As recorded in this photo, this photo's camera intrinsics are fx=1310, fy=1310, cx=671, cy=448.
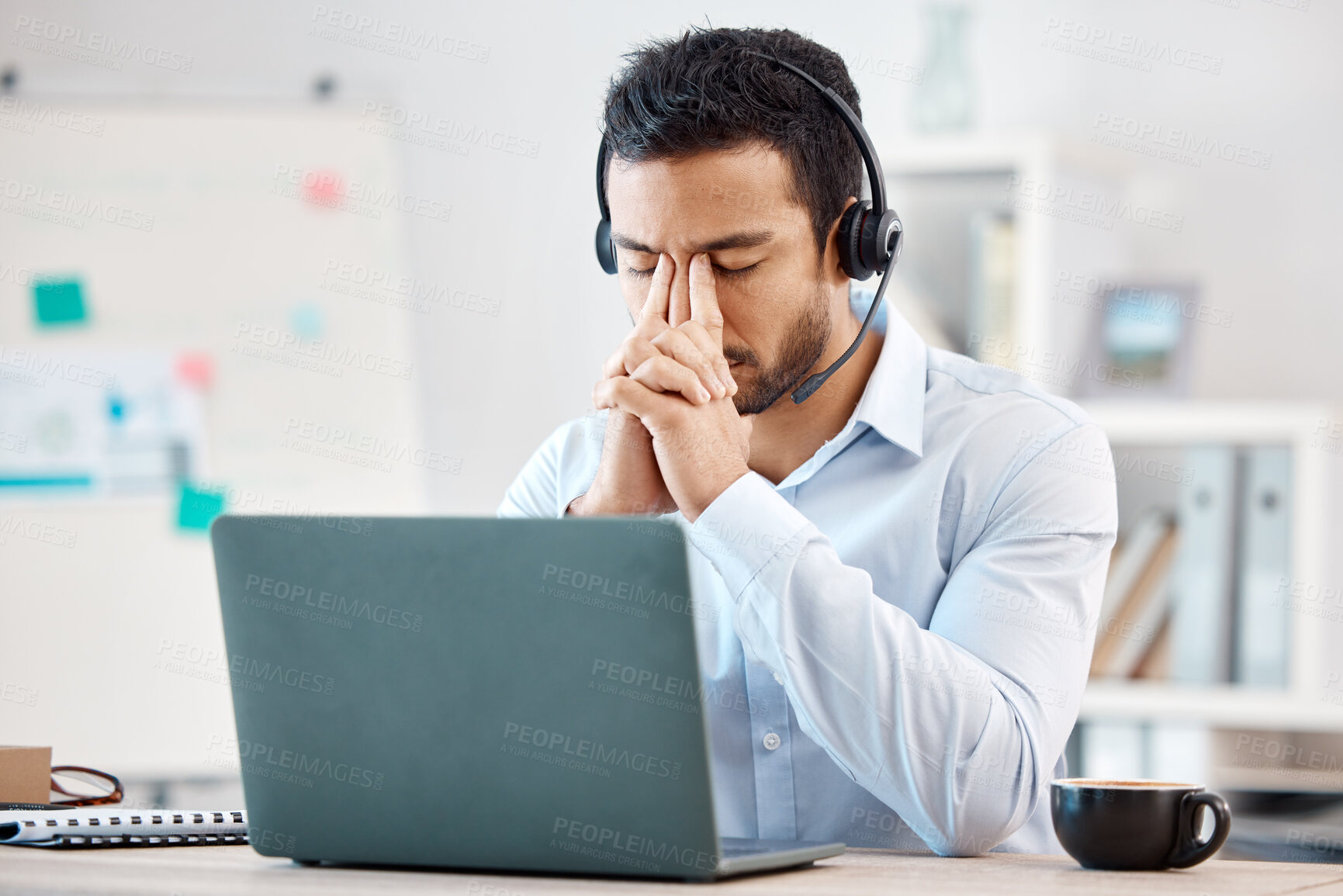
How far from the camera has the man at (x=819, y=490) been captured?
96cm

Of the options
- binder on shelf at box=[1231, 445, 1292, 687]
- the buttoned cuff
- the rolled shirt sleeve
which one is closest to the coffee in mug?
the rolled shirt sleeve

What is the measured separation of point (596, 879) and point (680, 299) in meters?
0.60

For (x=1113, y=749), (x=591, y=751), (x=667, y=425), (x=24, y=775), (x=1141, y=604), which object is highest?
(x=667, y=425)

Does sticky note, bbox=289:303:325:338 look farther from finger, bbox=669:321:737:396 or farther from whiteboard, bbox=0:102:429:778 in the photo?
finger, bbox=669:321:737:396

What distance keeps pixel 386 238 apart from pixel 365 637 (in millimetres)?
1795

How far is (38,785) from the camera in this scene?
1079 millimetres

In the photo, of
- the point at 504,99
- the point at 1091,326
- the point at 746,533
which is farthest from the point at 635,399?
the point at 504,99

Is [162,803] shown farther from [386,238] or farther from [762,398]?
[762,398]

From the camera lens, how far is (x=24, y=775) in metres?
1.07

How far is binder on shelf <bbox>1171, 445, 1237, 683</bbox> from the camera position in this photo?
6.59 ft

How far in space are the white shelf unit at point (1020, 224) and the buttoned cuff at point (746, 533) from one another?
1.20m

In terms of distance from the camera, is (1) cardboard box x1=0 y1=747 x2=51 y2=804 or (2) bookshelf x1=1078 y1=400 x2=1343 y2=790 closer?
(1) cardboard box x1=0 y1=747 x2=51 y2=804

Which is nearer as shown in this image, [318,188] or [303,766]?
[303,766]

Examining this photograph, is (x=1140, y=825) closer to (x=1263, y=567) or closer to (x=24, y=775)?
(x=24, y=775)
